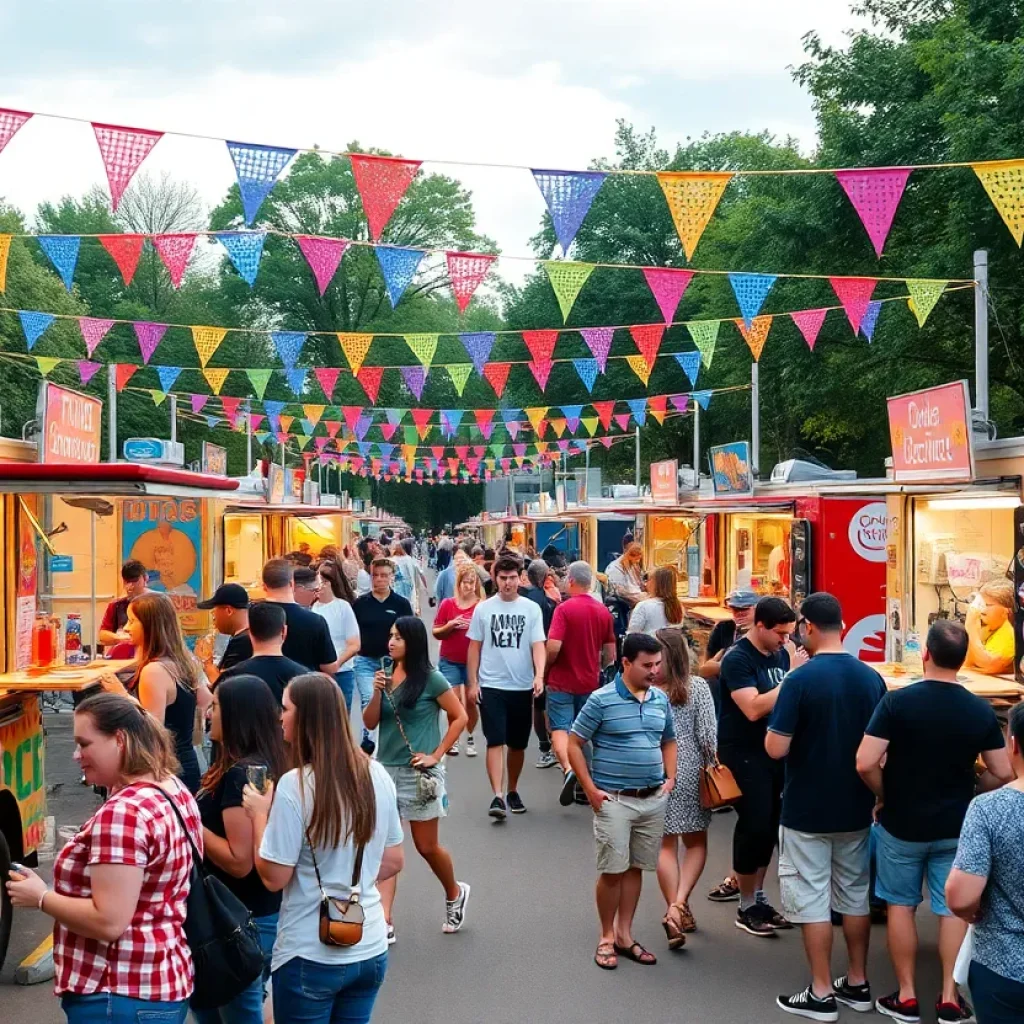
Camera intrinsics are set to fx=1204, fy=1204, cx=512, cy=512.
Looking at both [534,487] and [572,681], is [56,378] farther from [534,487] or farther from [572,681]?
[534,487]

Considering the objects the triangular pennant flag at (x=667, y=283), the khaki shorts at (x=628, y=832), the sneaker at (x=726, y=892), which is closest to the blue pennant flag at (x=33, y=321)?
the triangular pennant flag at (x=667, y=283)

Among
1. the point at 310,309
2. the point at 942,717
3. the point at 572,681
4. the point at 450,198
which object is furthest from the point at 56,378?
the point at 942,717

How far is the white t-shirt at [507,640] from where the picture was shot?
937 centimetres

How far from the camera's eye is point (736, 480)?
18.0 metres

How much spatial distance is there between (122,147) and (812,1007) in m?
7.45

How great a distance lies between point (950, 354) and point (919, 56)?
6224mm

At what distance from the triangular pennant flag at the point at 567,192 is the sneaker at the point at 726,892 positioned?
5.13 meters

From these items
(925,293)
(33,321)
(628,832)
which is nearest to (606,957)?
(628,832)

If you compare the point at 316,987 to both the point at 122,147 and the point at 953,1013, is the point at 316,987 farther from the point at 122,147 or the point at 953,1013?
the point at 122,147

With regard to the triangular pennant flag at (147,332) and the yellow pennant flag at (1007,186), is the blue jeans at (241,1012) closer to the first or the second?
the yellow pennant flag at (1007,186)

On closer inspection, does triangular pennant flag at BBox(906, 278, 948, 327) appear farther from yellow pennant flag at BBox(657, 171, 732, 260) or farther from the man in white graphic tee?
the man in white graphic tee

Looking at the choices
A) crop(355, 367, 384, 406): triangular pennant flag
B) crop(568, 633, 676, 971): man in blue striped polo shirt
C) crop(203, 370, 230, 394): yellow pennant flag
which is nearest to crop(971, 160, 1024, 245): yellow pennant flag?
crop(568, 633, 676, 971): man in blue striped polo shirt

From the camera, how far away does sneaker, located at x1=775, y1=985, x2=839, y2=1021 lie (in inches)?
215

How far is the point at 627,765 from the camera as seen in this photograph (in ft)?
19.8
